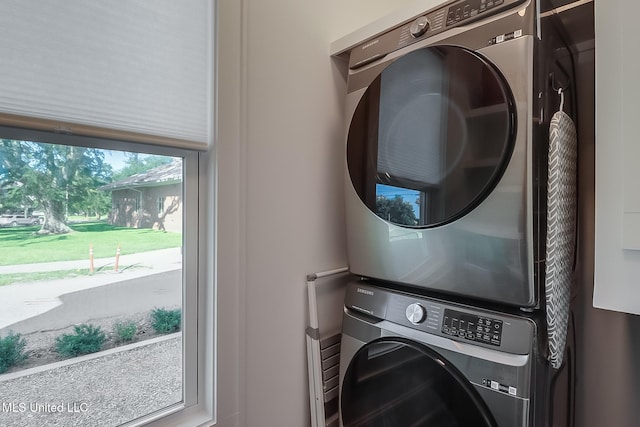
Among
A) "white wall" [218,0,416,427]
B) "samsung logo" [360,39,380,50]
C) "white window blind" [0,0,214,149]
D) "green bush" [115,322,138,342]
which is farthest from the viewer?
"samsung logo" [360,39,380,50]

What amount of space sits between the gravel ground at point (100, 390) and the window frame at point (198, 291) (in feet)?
0.14

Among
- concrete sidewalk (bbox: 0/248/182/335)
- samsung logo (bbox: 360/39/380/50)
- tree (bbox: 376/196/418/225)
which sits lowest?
concrete sidewalk (bbox: 0/248/182/335)

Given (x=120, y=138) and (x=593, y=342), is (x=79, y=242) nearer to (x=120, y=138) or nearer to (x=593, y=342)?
(x=120, y=138)

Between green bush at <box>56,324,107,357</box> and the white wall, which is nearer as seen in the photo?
green bush at <box>56,324,107,357</box>

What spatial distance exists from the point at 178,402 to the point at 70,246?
59cm

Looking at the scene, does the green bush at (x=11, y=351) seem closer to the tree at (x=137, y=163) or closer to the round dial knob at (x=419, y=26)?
the tree at (x=137, y=163)

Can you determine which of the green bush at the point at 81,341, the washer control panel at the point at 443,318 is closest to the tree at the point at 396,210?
the washer control panel at the point at 443,318

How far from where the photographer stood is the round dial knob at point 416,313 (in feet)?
3.14

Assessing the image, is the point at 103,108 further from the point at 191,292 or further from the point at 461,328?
the point at 461,328

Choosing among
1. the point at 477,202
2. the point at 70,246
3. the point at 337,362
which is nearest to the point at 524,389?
the point at 477,202

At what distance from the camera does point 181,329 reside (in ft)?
3.40

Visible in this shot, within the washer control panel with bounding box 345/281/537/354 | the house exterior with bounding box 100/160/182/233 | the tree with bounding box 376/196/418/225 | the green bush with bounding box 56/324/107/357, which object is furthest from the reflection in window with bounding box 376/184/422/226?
the green bush with bounding box 56/324/107/357

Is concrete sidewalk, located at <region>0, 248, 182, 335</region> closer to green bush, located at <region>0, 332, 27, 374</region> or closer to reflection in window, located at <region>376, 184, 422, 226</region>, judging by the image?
green bush, located at <region>0, 332, 27, 374</region>

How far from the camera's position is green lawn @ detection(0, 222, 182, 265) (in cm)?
76
